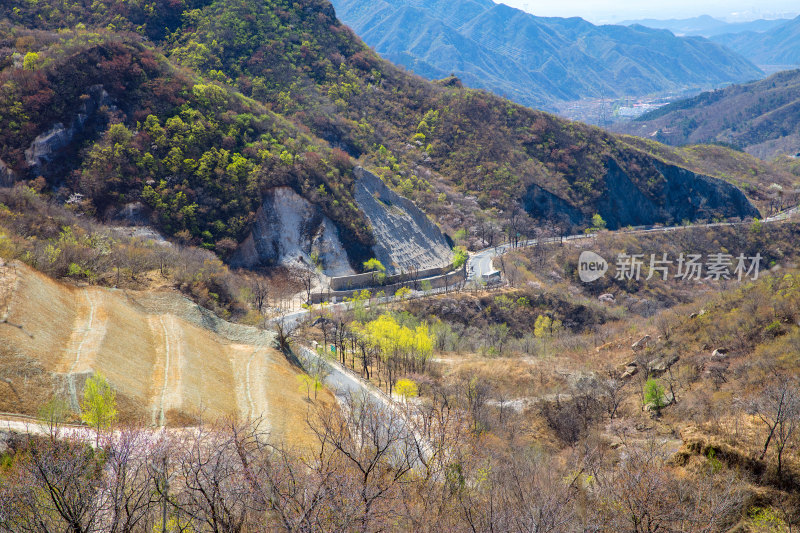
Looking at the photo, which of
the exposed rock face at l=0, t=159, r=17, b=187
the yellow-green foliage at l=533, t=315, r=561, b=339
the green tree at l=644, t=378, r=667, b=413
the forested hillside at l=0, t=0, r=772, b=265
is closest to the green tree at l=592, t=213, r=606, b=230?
the forested hillside at l=0, t=0, r=772, b=265

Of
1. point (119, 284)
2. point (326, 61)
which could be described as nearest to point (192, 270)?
point (119, 284)

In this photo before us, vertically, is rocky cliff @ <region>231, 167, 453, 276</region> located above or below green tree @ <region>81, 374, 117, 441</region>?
above

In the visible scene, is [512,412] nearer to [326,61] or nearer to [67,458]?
[67,458]

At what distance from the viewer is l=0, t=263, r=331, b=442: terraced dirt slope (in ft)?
81.4

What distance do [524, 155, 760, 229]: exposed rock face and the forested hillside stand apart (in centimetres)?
51

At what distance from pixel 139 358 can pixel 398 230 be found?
56790 millimetres

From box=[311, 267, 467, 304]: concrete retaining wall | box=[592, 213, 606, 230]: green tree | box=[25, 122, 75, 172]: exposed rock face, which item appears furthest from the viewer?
box=[592, 213, 606, 230]: green tree

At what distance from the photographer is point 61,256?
119ft

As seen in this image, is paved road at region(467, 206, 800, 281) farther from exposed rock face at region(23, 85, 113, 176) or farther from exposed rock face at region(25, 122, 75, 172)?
exposed rock face at region(25, 122, 75, 172)

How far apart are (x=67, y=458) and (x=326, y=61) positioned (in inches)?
4512

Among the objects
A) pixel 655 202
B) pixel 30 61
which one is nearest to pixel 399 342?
pixel 30 61

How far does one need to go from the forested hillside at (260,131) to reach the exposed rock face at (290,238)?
5.97ft

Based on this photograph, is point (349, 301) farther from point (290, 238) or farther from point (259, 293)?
point (290, 238)

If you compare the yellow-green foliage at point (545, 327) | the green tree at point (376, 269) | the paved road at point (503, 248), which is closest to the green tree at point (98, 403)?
the green tree at point (376, 269)
